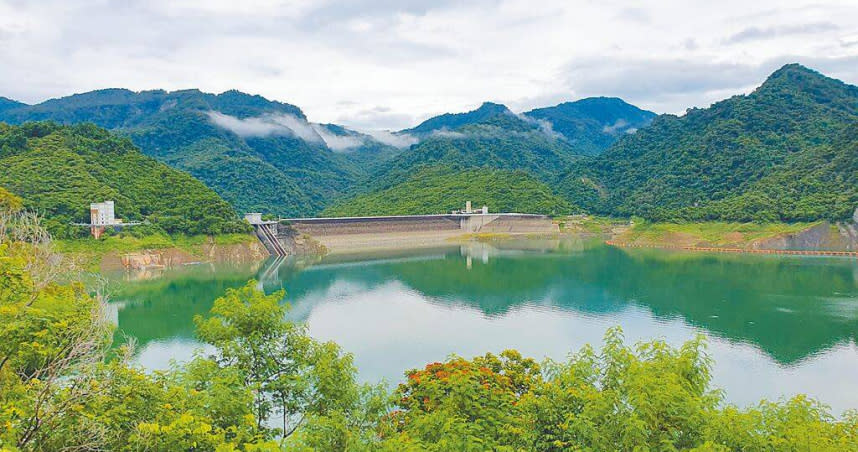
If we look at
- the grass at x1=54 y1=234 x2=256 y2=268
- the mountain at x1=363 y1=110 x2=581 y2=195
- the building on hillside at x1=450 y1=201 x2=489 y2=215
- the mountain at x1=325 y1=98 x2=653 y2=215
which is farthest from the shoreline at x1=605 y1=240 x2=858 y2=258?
the mountain at x1=363 y1=110 x2=581 y2=195

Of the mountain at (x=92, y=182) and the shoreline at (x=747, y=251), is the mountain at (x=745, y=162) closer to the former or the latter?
the shoreline at (x=747, y=251)

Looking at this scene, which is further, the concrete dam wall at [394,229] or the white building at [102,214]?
the concrete dam wall at [394,229]

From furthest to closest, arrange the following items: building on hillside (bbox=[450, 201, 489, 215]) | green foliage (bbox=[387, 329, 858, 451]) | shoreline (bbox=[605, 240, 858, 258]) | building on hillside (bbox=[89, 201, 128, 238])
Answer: building on hillside (bbox=[450, 201, 489, 215]), shoreline (bbox=[605, 240, 858, 258]), building on hillside (bbox=[89, 201, 128, 238]), green foliage (bbox=[387, 329, 858, 451])

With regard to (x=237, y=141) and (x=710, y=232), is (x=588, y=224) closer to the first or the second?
(x=710, y=232)

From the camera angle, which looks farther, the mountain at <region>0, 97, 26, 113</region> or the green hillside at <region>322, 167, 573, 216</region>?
the mountain at <region>0, 97, 26, 113</region>

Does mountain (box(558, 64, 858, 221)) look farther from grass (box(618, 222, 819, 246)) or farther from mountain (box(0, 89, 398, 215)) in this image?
mountain (box(0, 89, 398, 215))

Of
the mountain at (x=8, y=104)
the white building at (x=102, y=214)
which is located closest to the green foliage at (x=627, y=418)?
the white building at (x=102, y=214)

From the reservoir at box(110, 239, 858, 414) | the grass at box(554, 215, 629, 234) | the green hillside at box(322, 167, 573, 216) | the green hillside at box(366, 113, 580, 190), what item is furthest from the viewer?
the green hillside at box(366, 113, 580, 190)
